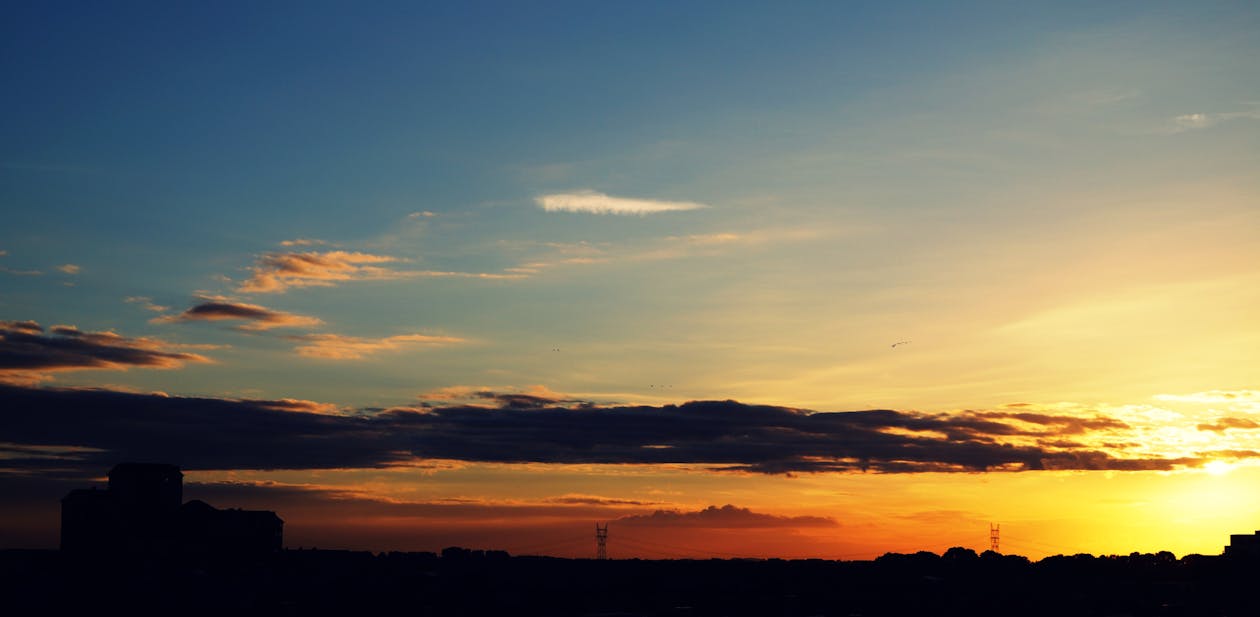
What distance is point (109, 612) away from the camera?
19438 cm

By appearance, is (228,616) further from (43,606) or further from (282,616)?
(43,606)

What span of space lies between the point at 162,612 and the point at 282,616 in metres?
20.3

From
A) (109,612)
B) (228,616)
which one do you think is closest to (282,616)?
(228,616)

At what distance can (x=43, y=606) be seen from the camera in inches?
7736

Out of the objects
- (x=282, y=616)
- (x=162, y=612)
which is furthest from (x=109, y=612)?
(x=282, y=616)

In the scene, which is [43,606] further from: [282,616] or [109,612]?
[282,616]

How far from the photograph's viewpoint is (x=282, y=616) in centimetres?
19988

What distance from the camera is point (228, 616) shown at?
197625 millimetres

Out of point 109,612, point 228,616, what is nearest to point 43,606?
point 109,612

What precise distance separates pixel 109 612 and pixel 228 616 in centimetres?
1909

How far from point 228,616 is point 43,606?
30.9 meters

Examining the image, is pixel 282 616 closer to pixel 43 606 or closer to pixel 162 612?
pixel 162 612

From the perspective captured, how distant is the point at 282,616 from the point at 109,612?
27.9m

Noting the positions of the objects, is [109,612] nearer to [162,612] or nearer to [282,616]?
[162,612]
